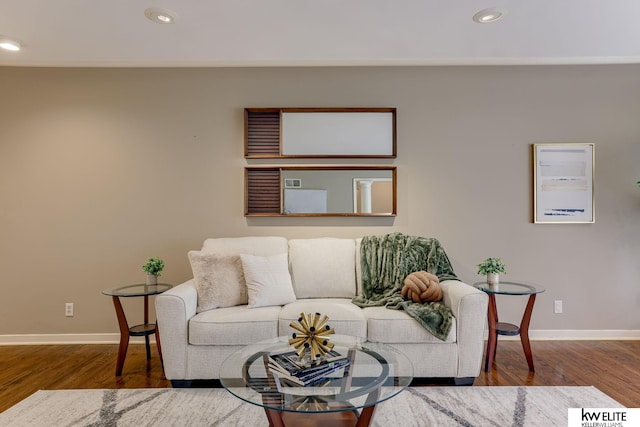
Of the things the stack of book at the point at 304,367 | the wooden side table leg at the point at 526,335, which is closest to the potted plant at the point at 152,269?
the stack of book at the point at 304,367

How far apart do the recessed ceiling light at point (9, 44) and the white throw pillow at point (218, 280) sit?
2.18 m

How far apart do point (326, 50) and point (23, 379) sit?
3.40 meters

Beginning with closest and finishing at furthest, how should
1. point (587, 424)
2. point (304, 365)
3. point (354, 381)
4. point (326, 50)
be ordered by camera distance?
point (354, 381) < point (304, 365) < point (587, 424) < point (326, 50)

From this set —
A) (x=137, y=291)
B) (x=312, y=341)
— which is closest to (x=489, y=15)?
(x=312, y=341)

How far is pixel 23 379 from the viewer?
2596 mm

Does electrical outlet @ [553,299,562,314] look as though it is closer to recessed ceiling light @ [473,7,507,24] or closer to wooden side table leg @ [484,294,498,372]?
wooden side table leg @ [484,294,498,372]

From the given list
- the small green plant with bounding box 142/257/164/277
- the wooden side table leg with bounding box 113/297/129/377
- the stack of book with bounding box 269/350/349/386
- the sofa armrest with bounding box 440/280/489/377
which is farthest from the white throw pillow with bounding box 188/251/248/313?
the sofa armrest with bounding box 440/280/489/377

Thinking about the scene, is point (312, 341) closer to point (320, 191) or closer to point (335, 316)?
point (335, 316)

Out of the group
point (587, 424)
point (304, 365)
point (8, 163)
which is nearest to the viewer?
point (304, 365)

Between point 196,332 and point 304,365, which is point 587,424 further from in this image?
point 196,332

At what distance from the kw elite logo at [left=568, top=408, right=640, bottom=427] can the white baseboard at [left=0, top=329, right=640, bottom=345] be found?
120cm

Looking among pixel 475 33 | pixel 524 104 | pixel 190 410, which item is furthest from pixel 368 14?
pixel 190 410

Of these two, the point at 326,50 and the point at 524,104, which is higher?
the point at 326,50

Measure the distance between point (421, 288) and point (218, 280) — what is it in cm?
149
